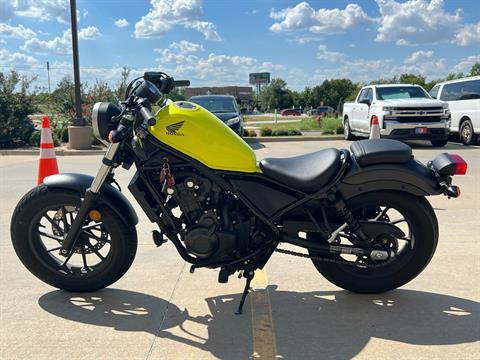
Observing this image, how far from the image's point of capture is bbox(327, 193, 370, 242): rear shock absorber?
3.13 metres

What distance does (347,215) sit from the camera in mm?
3186

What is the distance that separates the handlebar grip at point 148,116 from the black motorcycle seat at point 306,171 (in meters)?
0.78

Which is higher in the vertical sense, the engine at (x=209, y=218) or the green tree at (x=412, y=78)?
the green tree at (x=412, y=78)

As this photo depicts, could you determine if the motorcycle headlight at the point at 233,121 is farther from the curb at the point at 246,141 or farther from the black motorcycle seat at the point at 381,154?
the black motorcycle seat at the point at 381,154

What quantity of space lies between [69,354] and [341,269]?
1933 mm

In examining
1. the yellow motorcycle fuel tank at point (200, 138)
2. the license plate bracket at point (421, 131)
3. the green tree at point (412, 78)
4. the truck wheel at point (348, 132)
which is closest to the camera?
the yellow motorcycle fuel tank at point (200, 138)

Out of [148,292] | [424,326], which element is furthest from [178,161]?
[424,326]

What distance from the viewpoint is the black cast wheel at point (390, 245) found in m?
3.21

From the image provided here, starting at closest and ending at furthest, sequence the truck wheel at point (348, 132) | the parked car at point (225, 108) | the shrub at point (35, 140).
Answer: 1. the parked car at point (225, 108)
2. the shrub at point (35, 140)
3. the truck wheel at point (348, 132)

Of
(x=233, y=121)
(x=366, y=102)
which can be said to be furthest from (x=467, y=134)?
(x=233, y=121)

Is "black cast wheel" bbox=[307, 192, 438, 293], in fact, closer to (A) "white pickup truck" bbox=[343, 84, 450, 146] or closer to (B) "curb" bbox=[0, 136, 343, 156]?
(A) "white pickup truck" bbox=[343, 84, 450, 146]

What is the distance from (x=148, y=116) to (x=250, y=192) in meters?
0.84

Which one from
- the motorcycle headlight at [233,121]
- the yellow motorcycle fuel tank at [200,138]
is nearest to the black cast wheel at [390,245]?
the yellow motorcycle fuel tank at [200,138]

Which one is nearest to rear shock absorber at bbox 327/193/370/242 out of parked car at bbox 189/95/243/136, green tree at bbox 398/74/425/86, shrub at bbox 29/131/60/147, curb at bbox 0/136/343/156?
parked car at bbox 189/95/243/136
